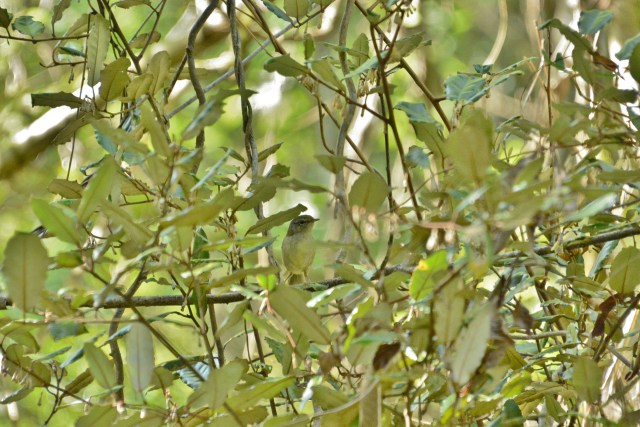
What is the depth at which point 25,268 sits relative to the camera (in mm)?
666

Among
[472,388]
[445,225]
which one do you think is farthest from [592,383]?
[445,225]

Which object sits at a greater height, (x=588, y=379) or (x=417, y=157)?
(x=417, y=157)

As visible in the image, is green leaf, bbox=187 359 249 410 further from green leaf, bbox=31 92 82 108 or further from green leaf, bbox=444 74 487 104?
green leaf, bbox=31 92 82 108

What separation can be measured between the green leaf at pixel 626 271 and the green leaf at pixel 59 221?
56 cm

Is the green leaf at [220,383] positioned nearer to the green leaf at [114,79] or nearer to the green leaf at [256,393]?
the green leaf at [256,393]

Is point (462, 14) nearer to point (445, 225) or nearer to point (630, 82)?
point (630, 82)

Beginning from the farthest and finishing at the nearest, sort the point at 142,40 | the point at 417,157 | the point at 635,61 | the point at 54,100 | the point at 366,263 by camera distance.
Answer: the point at 142,40
the point at 54,100
the point at 366,263
the point at 417,157
the point at 635,61

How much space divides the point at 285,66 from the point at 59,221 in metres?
0.34

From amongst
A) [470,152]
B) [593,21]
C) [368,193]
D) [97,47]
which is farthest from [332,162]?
[97,47]

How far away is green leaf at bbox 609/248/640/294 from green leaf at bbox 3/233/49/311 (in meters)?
0.59

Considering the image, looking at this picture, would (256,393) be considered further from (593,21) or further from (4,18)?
(4,18)

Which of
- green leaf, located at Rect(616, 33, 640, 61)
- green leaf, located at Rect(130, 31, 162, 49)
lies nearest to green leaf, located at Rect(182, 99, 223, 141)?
green leaf, located at Rect(616, 33, 640, 61)

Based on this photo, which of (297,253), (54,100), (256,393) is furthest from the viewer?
(297,253)

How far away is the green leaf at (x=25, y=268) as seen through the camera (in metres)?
0.66
